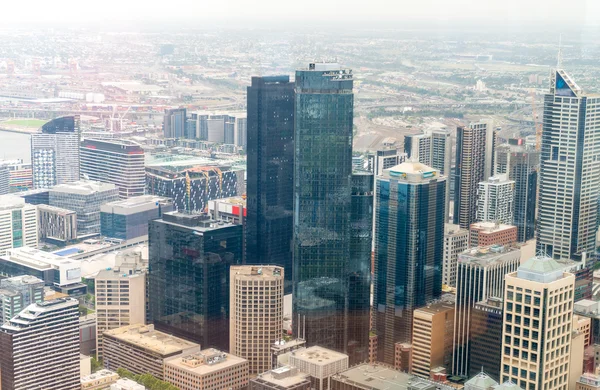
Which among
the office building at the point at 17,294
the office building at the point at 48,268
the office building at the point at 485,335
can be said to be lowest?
the office building at the point at 48,268

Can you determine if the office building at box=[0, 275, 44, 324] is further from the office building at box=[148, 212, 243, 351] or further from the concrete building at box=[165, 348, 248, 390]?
the concrete building at box=[165, 348, 248, 390]

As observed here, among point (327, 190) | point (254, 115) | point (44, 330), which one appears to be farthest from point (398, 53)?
point (44, 330)

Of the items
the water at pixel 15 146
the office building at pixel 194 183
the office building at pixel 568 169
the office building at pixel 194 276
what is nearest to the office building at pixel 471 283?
the office building at pixel 568 169

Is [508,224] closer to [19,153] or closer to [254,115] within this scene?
[254,115]

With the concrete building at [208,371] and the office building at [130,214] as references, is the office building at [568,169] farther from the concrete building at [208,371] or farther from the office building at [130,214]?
the office building at [130,214]

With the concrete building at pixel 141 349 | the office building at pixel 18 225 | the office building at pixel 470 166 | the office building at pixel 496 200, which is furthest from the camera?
the office building at pixel 18 225

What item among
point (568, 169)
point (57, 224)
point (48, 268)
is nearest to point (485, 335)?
point (568, 169)

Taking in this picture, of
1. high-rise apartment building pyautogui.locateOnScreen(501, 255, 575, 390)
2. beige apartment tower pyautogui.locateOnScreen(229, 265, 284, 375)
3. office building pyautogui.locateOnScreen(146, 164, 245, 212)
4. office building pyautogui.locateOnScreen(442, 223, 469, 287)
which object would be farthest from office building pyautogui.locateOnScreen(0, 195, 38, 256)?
high-rise apartment building pyautogui.locateOnScreen(501, 255, 575, 390)

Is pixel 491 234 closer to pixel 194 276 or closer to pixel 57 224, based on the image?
pixel 194 276
